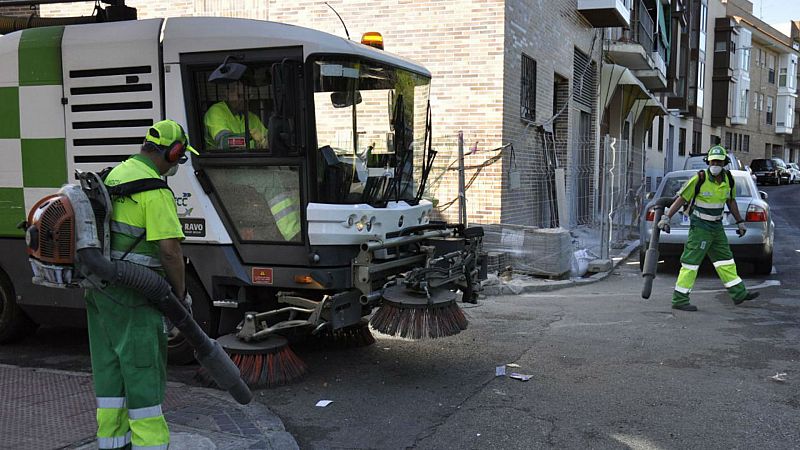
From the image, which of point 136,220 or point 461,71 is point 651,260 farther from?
point 136,220

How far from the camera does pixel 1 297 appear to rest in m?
6.34

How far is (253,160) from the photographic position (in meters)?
5.27

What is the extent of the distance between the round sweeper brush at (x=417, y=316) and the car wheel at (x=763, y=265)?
696 centimetres

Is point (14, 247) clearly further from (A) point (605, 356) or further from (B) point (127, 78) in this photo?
(A) point (605, 356)

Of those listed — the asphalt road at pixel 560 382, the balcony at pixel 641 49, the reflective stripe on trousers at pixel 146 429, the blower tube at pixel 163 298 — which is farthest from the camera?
the balcony at pixel 641 49

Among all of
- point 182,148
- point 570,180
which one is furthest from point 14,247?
point 570,180

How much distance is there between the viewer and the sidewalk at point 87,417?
413 centimetres

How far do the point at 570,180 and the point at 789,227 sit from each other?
866cm

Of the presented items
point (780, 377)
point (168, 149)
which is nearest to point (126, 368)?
point (168, 149)

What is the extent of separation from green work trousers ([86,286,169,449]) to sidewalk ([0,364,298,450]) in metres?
0.60

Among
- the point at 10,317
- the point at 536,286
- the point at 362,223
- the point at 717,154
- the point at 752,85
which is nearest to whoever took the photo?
the point at 362,223

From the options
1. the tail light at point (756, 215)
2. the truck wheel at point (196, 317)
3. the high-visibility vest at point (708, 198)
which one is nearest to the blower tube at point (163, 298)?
the truck wheel at point (196, 317)

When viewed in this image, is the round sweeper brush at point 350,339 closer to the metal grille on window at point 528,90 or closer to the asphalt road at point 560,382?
the asphalt road at point 560,382

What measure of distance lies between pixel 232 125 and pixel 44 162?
1746mm
